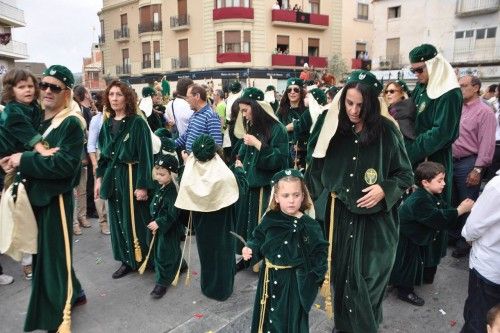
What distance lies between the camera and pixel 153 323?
3.71m

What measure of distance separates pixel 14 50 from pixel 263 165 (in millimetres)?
35960

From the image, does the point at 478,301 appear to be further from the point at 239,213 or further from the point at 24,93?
the point at 24,93

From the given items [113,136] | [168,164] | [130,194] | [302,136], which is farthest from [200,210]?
[302,136]

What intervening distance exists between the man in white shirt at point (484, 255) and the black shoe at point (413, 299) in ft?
3.44

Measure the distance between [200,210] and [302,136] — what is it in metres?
3.11

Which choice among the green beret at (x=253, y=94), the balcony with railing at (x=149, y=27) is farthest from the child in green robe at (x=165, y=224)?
the balcony with railing at (x=149, y=27)

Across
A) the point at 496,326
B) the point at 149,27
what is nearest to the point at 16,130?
the point at 496,326

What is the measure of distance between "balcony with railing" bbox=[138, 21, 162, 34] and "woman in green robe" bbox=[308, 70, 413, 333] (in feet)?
111

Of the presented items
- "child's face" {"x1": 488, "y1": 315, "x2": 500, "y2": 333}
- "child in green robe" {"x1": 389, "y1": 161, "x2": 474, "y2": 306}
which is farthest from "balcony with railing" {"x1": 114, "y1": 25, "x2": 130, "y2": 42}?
"child's face" {"x1": 488, "y1": 315, "x2": 500, "y2": 333}

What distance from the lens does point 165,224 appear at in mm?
4145

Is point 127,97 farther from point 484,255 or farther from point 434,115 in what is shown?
point 484,255

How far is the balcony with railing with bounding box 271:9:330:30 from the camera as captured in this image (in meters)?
30.8

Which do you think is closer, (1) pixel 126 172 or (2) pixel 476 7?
(1) pixel 126 172

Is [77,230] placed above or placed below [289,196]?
below
